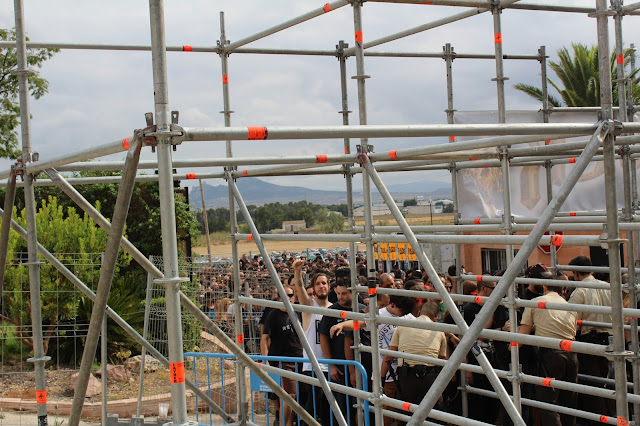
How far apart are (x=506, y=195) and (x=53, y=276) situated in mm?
7999

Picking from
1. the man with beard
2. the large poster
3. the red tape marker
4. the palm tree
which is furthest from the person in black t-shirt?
the palm tree

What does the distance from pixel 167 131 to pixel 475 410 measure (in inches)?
218

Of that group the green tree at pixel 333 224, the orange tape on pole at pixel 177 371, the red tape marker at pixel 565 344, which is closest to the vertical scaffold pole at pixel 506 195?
the red tape marker at pixel 565 344

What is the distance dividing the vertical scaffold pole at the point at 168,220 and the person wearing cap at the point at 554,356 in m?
4.01

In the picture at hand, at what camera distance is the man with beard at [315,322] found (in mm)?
7519

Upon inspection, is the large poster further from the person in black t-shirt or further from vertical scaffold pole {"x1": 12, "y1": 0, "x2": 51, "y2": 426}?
vertical scaffold pole {"x1": 12, "y1": 0, "x2": 51, "y2": 426}

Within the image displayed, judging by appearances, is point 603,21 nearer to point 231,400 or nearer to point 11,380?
point 231,400

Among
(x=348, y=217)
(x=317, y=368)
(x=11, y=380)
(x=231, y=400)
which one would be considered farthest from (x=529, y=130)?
(x=11, y=380)

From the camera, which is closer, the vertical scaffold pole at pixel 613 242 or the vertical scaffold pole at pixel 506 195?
the vertical scaffold pole at pixel 613 242

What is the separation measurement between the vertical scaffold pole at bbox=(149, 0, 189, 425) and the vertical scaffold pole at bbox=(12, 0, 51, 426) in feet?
6.77

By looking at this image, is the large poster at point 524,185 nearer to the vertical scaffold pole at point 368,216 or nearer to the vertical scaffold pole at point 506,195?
the vertical scaffold pole at point 506,195

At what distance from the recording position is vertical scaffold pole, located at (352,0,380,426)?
5.32 meters

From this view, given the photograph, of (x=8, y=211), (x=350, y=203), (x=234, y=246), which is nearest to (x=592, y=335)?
(x=350, y=203)

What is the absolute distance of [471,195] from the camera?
8.71 m
